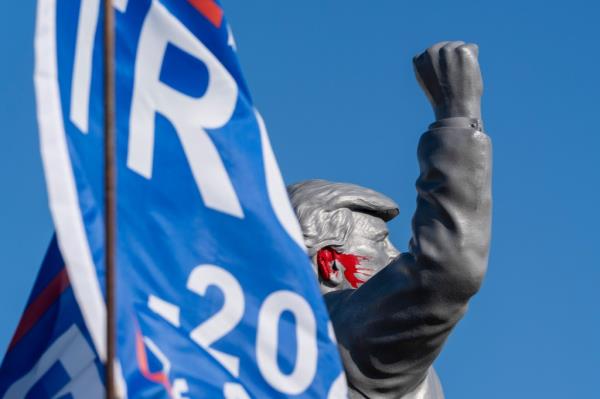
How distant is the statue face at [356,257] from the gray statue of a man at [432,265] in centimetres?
13

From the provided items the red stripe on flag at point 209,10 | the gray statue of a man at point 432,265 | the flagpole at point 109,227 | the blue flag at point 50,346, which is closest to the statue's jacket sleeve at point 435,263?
the gray statue of a man at point 432,265

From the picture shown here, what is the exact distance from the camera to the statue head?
30.7ft

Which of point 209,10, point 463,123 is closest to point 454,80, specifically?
point 463,123

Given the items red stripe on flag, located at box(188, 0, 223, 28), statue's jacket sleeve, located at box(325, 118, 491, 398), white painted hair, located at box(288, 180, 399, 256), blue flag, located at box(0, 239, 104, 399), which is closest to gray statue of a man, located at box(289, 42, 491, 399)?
statue's jacket sleeve, located at box(325, 118, 491, 398)

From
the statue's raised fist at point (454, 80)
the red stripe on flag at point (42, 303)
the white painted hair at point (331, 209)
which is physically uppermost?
the statue's raised fist at point (454, 80)

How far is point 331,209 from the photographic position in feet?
30.9

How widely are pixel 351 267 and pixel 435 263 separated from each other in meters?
1.11

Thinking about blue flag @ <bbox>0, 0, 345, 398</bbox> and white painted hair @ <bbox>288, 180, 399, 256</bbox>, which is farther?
white painted hair @ <bbox>288, 180, 399, 256</bbox>

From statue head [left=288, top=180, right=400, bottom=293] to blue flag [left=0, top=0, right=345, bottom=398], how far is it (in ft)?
6.02

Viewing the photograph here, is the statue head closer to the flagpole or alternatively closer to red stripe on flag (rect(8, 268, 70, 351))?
red stripe on flag (rect(8, 268, 70, 351))

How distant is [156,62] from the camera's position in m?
7.43

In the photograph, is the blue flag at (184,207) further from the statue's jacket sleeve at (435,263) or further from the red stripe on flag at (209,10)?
the statue's jacket sleeve at (435,263)

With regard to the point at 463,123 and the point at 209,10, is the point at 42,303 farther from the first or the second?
the point at 463,123

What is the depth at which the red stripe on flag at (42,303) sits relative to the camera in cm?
802
